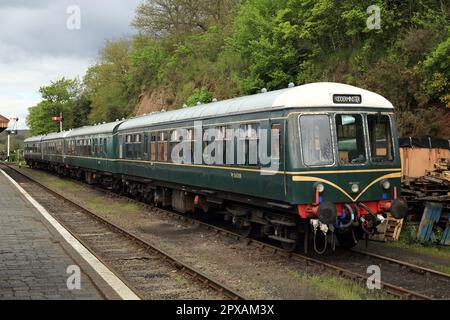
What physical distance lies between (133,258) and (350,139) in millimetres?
4874

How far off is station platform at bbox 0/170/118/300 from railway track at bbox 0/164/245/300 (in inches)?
19.6

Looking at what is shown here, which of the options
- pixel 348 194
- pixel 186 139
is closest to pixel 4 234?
pixel 186 139

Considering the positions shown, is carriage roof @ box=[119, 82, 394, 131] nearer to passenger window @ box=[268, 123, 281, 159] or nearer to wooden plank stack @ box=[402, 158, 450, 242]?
passenger window @ box=[268, 123, 281, 159]

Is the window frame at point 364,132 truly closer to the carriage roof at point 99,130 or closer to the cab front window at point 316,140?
the cab front window at point 316,140

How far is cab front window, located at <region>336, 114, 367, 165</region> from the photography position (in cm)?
962

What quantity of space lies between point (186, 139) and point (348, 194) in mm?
5855

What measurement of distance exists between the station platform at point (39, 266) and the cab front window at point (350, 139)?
4837 millimetres

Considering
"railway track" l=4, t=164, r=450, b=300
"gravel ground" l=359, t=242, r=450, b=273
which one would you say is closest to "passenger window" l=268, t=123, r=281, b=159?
"railway track" l=4, t=164, r=450, b=300

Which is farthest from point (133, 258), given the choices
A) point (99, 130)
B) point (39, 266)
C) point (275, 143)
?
point (99, 130)

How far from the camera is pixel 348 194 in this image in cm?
953

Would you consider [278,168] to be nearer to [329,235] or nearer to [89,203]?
[329,235]

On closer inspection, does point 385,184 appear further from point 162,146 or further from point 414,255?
point 162,146

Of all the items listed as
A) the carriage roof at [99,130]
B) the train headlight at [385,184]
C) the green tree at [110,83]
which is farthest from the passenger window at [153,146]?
the green tree at [110,83]

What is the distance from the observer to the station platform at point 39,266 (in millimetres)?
7387
